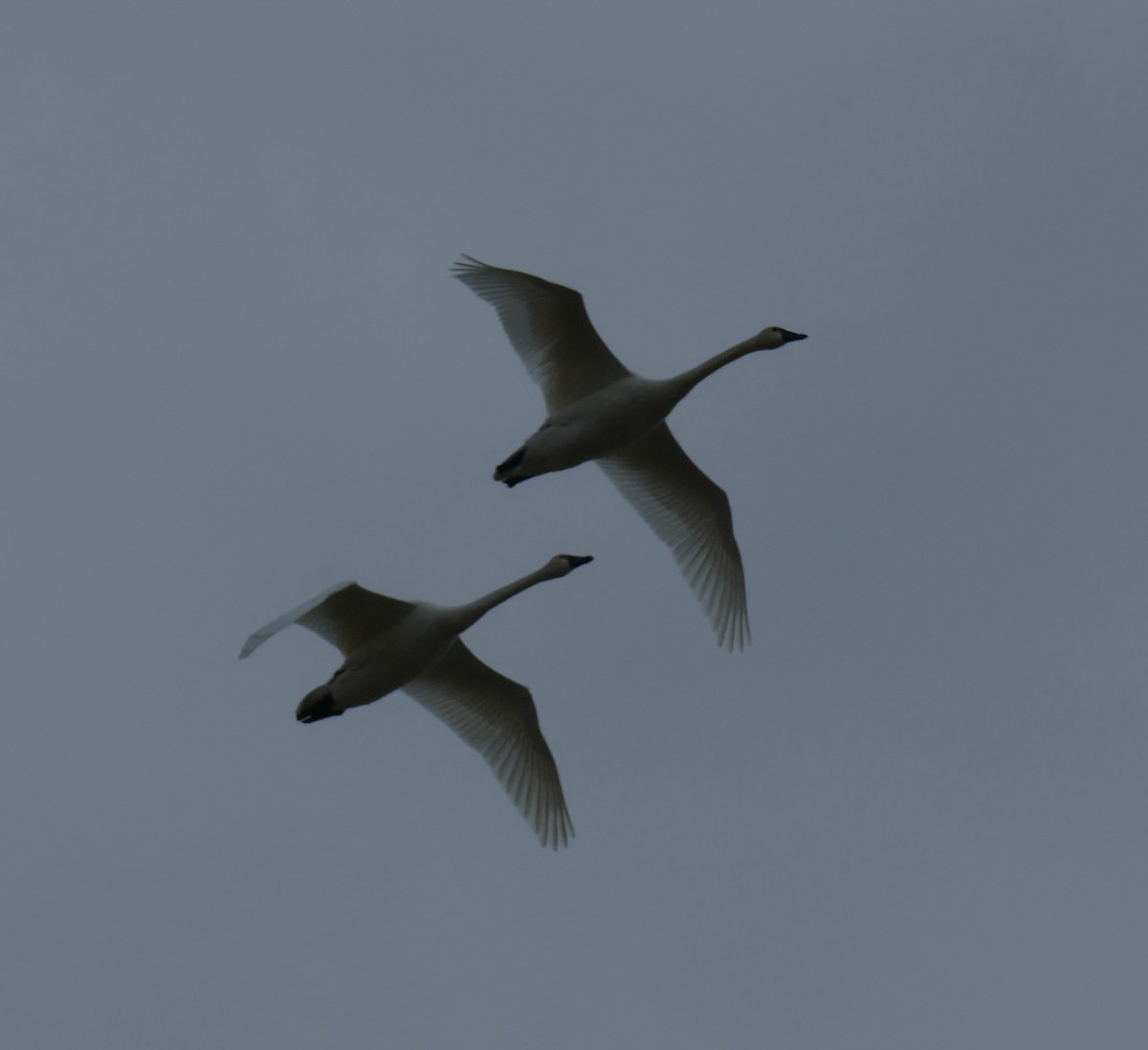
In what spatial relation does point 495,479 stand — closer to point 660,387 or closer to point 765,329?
point 660,387

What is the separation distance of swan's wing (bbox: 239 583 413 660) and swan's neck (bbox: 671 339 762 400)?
487 centimetres

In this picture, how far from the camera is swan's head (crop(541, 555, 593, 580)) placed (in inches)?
1287

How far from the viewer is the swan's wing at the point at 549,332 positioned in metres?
31.3

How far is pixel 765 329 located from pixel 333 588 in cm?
834

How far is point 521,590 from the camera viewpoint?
105 feet

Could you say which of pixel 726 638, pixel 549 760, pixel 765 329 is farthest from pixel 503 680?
pixel 765 329

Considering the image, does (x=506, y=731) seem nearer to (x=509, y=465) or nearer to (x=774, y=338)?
(x=509, y=465)

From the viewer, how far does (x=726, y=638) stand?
3453cm

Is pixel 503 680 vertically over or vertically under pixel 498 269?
under

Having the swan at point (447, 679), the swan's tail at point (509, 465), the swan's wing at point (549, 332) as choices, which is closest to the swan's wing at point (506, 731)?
the swan at point (447, 679)

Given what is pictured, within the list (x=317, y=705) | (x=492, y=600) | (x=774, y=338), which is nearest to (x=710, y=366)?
(x=774, y=338)

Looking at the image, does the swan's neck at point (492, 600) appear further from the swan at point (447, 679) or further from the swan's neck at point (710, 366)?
the swan's neck at point (710, 366)

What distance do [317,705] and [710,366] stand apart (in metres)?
7.13

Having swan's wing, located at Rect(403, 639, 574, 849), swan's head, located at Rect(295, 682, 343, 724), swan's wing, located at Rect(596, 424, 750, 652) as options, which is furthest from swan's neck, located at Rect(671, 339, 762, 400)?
swan's head, located at Rect(295, 682, 343, 724)
